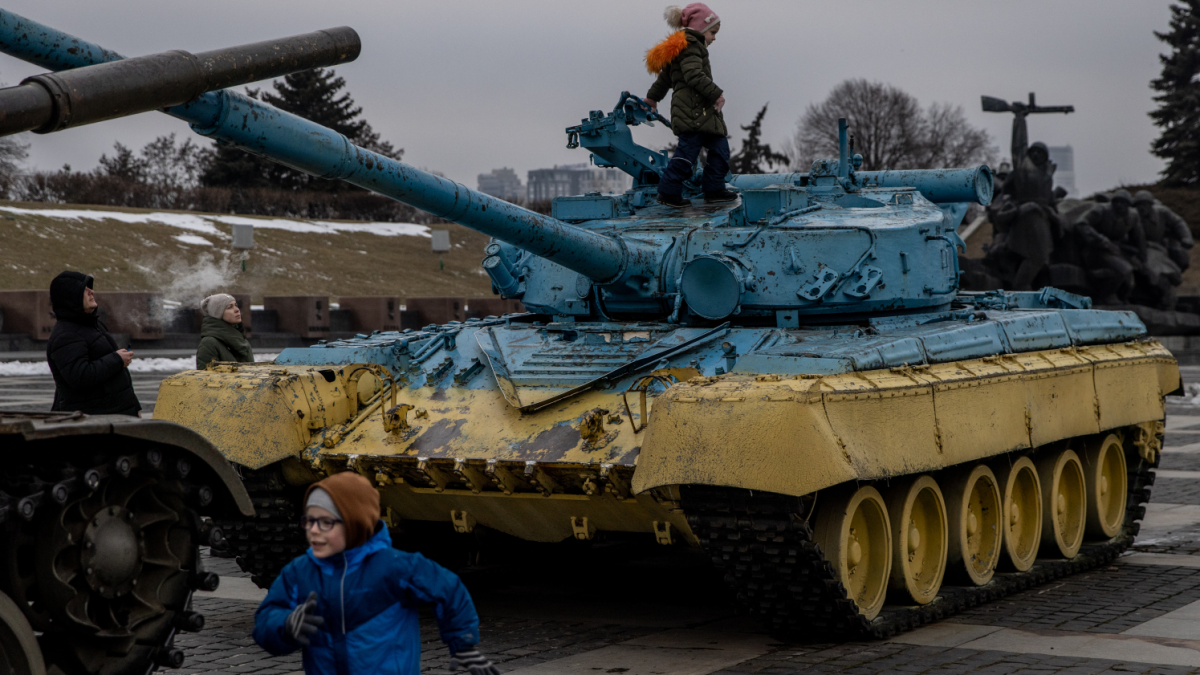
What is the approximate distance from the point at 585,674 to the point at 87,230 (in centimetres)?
3757

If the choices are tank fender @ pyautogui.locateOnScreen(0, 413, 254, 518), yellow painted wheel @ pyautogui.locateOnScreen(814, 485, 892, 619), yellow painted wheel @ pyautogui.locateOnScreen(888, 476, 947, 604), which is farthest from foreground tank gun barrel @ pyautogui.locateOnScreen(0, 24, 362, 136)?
yellow painted wheel @ pyautogui.locateOnScreen(888, 476, 947, 604)

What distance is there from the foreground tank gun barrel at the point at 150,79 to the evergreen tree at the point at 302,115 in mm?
50764

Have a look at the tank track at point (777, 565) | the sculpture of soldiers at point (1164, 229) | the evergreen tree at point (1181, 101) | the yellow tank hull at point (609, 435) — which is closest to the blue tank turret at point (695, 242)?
the yellow tank hull at point (609, 435)

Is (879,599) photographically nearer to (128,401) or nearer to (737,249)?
(737,249)

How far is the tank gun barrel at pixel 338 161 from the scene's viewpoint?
227 inches

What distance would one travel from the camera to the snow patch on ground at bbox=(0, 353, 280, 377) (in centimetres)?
2562

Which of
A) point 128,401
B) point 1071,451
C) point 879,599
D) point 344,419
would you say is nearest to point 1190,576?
point 1071,451

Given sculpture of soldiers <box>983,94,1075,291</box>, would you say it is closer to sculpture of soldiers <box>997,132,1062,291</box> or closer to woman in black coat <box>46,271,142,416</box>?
sculpture of soldiers <box>997,132,1062,291</box>

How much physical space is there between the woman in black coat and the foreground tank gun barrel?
9.62 ft

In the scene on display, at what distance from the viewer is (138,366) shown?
27.2 meters

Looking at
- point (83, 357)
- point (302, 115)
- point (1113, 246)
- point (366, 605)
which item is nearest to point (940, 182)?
point (83, 357)

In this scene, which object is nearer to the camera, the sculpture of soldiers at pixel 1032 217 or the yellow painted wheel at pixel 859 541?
the yellow painted wheel at pixel 859 541

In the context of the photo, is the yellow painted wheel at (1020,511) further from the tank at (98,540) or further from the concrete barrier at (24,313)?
the concrete barrier at (24,313)

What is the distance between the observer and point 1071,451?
34.3 feet
